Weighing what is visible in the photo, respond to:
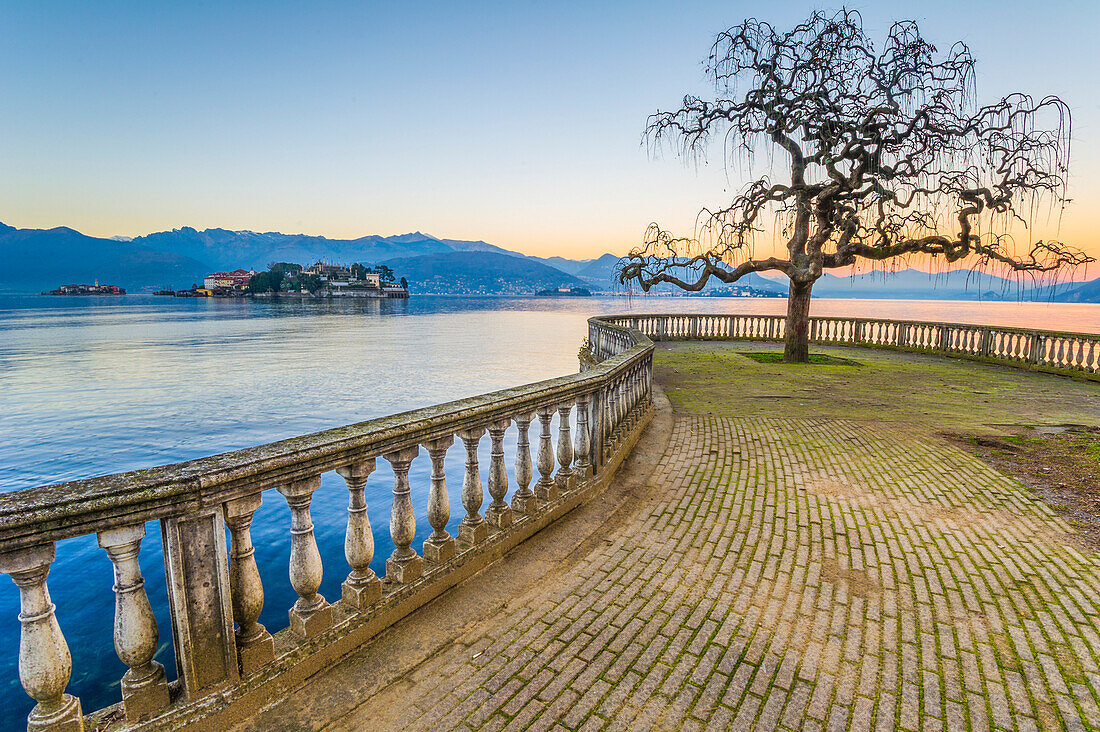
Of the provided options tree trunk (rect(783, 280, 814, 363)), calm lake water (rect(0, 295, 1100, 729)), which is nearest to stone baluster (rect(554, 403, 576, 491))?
calm lake water (rect(0, 295, 1100, 729))

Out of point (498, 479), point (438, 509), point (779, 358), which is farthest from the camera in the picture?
point (779, 358)

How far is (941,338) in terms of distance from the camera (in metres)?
20.6

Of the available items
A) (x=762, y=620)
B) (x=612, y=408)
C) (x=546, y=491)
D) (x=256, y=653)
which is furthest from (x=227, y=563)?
(x=612, y=408)

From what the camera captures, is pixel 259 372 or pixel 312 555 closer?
pixel 312 555

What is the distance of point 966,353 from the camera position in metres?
19.3

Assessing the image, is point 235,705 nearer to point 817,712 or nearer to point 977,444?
point 817,712

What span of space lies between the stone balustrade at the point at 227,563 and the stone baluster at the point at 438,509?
11mm

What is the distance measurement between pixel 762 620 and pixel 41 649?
391cm

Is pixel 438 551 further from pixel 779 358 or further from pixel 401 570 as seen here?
pixel 779 358

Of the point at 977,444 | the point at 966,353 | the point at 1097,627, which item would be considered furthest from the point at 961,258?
the point at 1097,627

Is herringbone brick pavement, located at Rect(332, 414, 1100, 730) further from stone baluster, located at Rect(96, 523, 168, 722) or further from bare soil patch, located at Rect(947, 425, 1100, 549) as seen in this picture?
stone baluster, located at Rect(96, 523, 168, 722)

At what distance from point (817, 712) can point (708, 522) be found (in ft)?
8.25

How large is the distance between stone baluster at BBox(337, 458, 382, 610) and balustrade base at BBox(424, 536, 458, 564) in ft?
1.81

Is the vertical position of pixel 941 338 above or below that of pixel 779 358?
above
